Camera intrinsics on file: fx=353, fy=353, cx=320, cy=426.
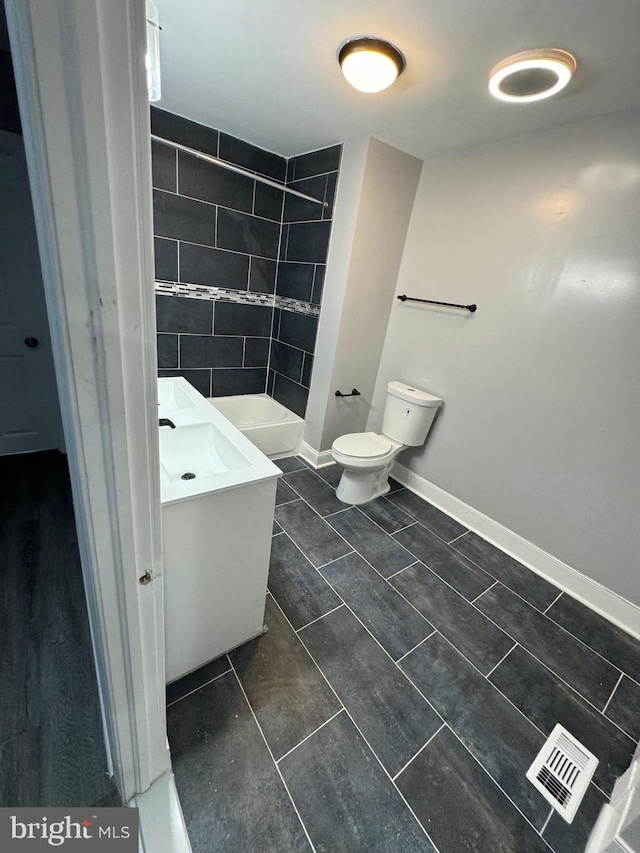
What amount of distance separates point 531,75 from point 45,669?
292 centimetres

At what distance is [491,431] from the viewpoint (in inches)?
87.3

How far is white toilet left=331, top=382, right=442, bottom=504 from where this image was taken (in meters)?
2.33

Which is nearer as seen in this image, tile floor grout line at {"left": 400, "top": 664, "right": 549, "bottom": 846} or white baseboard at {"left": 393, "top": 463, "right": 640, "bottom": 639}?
tile floor grout line at {"left": 400, "top": 664, "right": 549, "bottom": 846}

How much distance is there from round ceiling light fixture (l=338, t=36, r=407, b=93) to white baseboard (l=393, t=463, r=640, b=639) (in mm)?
2261

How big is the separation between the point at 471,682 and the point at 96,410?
65.9 inches

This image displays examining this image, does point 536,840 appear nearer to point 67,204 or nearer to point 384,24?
point 67,204

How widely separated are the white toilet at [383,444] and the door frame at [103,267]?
1.66 metres

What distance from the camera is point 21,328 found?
7.54 ft

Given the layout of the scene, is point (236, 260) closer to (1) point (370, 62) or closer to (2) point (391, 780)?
(1) point (370, 62)

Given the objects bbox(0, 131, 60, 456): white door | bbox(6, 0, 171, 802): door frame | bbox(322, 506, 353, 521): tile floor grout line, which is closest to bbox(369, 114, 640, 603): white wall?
bbox(322, 506, 353, 521): tile floor grout line

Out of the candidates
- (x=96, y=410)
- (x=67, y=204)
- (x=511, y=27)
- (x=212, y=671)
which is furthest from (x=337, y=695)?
(x=511, y=27)

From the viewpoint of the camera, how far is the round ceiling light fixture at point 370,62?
4.48 feet

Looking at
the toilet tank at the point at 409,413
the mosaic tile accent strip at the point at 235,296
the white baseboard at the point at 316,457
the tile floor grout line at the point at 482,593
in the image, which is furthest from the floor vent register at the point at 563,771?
the mosaic tile accent strip at the point at 235,296

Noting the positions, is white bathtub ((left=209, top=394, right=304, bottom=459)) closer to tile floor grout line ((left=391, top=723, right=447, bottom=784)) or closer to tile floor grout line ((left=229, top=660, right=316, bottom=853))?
tile floor grout line ((left=229, top=660, right=316, bottom=853))
